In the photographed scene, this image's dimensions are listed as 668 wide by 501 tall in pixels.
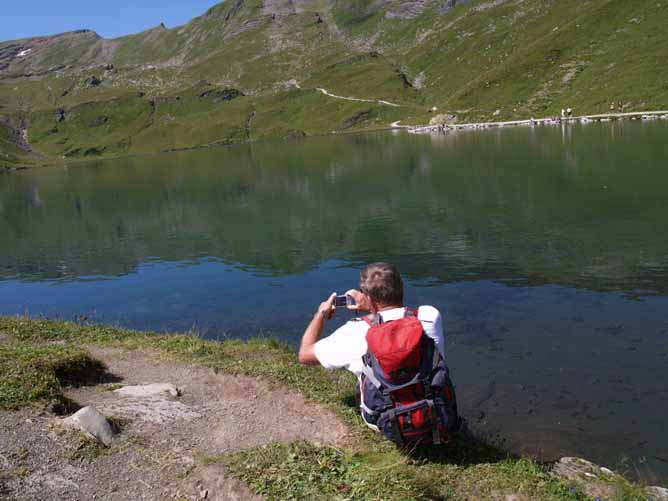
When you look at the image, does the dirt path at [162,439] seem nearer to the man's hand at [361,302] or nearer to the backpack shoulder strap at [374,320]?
the man's hand at [361,302]

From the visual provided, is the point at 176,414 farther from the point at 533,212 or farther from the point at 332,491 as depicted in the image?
the point at 533,212

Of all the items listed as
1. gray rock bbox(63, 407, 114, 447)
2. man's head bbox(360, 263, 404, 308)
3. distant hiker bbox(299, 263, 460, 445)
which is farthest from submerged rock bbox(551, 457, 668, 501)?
gray rock bbox(63, 407, 114, 447)

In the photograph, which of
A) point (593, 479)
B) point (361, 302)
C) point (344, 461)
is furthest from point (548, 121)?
point (344, 461)

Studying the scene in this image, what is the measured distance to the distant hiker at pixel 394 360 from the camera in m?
8.07

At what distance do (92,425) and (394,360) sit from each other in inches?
221

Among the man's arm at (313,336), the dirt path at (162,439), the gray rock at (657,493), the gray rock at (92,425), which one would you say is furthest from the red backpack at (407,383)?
the gray rock at (92,425)

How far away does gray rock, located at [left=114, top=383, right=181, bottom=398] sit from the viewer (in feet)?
41.0

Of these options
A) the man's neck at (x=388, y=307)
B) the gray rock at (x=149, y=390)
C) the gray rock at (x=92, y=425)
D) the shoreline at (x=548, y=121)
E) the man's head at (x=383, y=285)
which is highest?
the shoreline at (x=548, y=121)

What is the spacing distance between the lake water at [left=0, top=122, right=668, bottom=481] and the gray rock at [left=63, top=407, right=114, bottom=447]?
29.6 ft

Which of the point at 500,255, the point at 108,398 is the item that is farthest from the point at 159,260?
the point at 108,398

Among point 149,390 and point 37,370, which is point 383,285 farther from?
point 37,370

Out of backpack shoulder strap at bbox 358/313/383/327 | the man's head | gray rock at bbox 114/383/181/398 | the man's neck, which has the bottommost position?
gray rock at bbox 114/383/181/398

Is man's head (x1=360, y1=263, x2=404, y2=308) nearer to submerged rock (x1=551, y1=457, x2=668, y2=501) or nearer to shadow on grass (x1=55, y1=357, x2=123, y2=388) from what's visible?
submerged rock (x1=551, y1=457, x2=668, y2=501)

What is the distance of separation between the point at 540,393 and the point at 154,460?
11.0 metres
